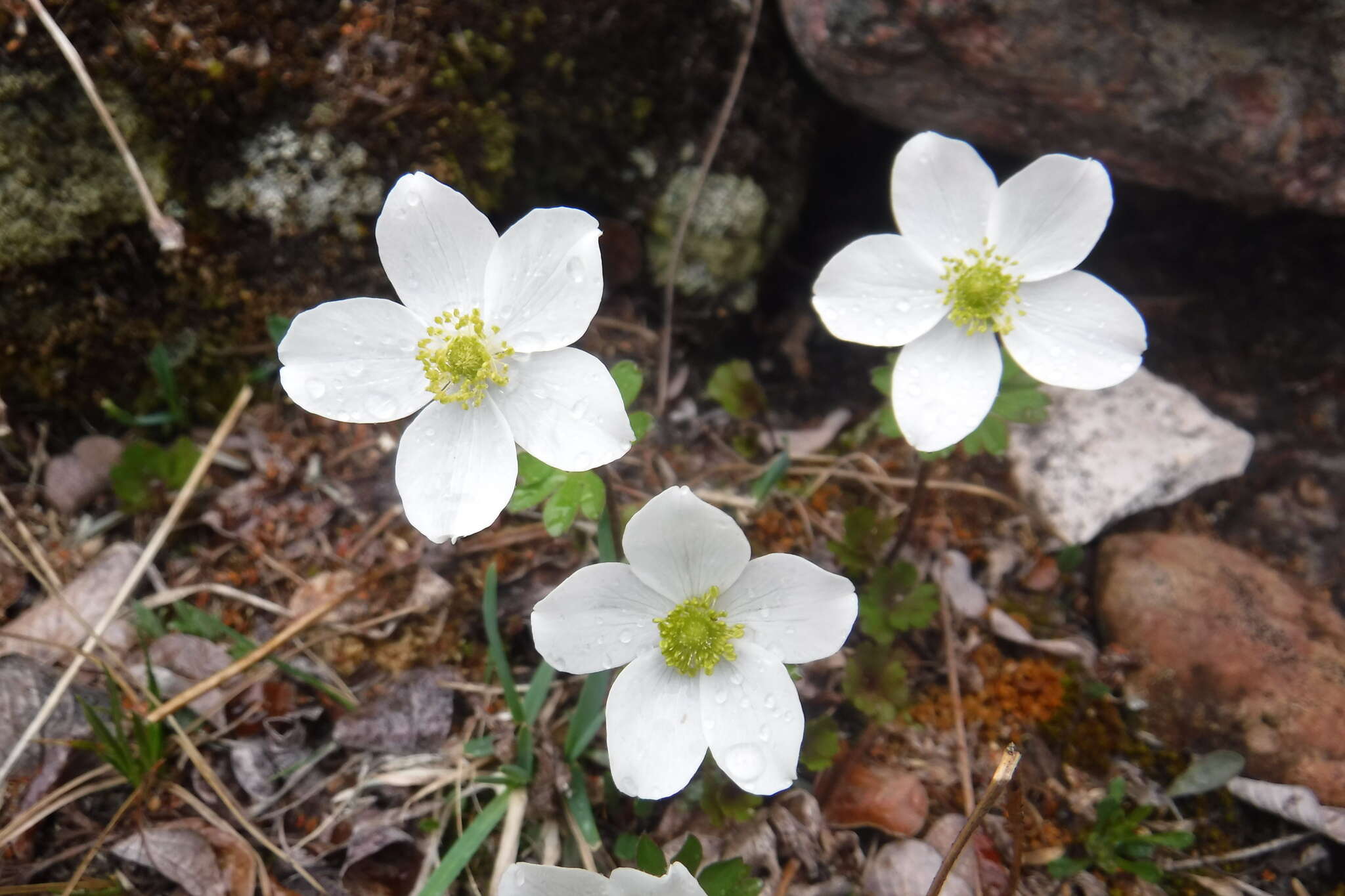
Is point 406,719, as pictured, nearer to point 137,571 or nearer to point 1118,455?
point 137,571

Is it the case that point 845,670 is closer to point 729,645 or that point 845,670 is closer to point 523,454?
point 729,645

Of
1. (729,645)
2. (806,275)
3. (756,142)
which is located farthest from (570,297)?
(806,275)

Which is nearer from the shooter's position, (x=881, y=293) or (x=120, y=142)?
(x=881, y=293)

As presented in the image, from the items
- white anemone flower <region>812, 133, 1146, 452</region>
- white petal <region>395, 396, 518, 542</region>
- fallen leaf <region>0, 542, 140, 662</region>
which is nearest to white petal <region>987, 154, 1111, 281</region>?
white anemone flower <region>812, 133, 1146, 452</region>

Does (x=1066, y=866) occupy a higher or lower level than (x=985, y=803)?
lower

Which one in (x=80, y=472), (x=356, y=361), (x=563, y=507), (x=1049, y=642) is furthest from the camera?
(x=80, y=472)

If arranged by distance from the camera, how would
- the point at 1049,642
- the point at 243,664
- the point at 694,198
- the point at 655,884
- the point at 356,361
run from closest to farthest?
the point at 655,884 → the point at 356,361 → the point at 243,664 → the point at 1049,642 → the point at 694,198

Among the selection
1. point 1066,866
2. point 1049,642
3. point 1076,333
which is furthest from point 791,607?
point 1049,642
